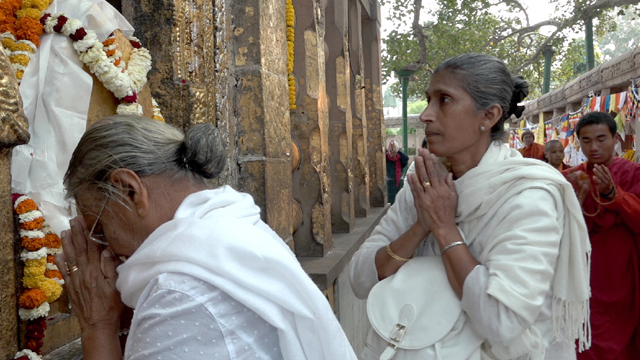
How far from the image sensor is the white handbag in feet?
5.94

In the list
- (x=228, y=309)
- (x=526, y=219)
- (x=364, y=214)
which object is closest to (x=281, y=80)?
(x=526, y=219)

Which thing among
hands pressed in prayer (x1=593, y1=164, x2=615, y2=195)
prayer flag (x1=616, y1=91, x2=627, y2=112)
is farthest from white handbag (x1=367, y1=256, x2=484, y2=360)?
prayer flag (x1=616, y1=91, x2=627, y2=112)

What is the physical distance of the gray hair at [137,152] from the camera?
1233 mm

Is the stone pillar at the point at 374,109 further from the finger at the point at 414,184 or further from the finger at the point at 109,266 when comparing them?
the finger at the point at 109,266

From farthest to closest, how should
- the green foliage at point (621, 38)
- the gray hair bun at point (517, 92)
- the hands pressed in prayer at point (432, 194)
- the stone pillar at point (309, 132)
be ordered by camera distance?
the green foliage at point (621, 38)
the stone pillar at point (309, 132)
the gray hair bun at point (517, 92)
the hands pressed in prayer at point (432, 194)

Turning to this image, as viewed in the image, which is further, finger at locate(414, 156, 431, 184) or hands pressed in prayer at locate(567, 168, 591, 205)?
hands pressed in prayer at locate(567, 168, 591, 205)

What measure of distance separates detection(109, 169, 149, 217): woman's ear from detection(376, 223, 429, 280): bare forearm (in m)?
1.00

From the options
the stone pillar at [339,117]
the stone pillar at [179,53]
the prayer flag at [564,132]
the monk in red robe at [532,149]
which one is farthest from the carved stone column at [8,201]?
the prayer flag at [564,132]

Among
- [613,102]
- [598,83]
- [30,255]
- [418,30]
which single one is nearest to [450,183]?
[30,255]

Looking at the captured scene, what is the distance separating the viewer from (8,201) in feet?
5.16

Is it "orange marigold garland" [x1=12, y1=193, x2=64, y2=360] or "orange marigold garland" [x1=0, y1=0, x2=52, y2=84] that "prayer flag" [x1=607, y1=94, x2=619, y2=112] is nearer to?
"orange marigold garland" [x1=0, y1=0, x2=52, y2=84]

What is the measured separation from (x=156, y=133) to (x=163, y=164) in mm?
71

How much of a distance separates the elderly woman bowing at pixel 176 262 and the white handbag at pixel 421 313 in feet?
2.02

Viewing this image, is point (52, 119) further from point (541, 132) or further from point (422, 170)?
point (541, 132)
